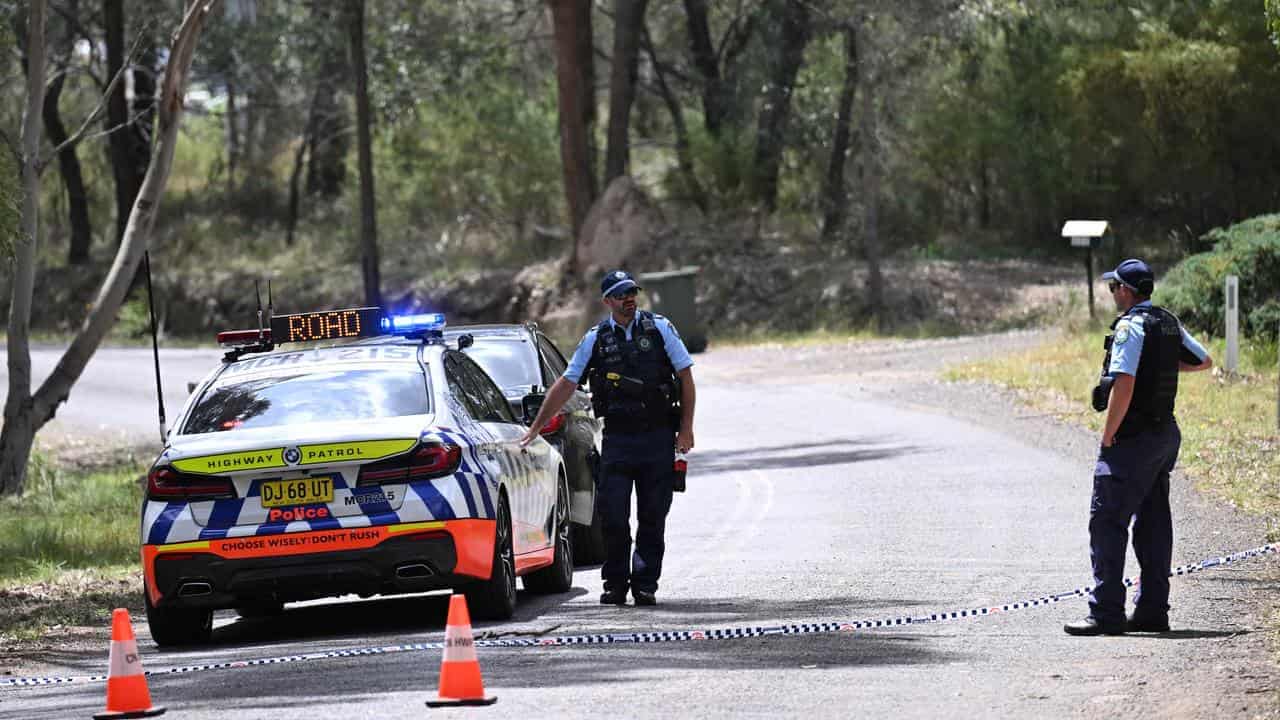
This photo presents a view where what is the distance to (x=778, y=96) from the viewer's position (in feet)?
153

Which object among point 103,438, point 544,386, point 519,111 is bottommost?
point 103,438

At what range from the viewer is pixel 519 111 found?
167 ft

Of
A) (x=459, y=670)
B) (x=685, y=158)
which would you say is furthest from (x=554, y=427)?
(x=685, y=158)

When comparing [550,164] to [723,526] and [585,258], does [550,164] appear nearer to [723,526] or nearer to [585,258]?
[585,258]

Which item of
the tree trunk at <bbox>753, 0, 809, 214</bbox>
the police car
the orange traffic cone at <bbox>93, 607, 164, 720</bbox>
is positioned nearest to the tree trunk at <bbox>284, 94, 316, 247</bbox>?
the tree trunk at <bbox>753, 0, 809, 214</bbox>

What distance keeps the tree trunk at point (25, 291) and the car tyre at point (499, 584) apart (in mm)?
10691

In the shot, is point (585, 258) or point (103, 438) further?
point (585, 258)

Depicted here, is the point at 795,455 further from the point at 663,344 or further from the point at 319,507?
the point at 319,507

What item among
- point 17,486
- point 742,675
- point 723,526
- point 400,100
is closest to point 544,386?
point 723,526

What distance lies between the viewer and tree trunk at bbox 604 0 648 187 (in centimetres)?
4328

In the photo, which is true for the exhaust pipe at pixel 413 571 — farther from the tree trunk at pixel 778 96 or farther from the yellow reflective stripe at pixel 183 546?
the tree trunk at pixel 778 96

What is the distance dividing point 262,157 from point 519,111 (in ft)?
54.9

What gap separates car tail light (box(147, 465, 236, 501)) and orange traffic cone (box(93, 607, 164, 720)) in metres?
2.08

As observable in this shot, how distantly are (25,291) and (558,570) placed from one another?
36.3ft
